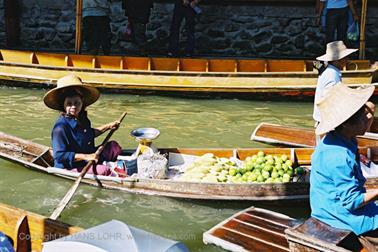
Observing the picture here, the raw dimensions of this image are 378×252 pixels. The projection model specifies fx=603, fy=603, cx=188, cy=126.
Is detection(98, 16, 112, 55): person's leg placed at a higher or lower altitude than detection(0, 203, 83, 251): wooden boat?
higher

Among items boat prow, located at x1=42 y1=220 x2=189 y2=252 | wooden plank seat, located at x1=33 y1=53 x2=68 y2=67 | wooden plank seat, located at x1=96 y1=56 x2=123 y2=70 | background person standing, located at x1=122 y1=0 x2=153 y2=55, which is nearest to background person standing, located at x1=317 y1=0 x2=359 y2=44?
background person standing, located at x1=122 y1=0 x2=153 y2=55

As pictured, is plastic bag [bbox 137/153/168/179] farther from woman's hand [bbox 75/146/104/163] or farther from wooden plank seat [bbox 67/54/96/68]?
wooden plank seat [bbox 67/54/96/68]

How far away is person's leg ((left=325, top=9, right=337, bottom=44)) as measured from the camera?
12.2 metres

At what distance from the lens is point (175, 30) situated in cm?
1348

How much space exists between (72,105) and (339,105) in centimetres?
315

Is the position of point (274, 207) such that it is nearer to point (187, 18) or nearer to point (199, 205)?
point (199, 205)

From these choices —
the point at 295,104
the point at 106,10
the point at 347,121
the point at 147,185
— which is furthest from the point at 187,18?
the point at 347,121

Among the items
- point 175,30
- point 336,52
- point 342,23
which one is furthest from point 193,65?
point 336,52

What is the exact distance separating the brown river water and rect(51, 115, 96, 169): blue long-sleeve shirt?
35 cm

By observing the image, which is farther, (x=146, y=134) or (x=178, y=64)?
(x=178, y=64)

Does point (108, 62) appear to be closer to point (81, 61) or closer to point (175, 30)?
point (81, 61)

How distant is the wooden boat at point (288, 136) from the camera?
7.87 meters

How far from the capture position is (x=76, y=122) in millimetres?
6340

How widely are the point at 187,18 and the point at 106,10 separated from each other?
6.38 ft
